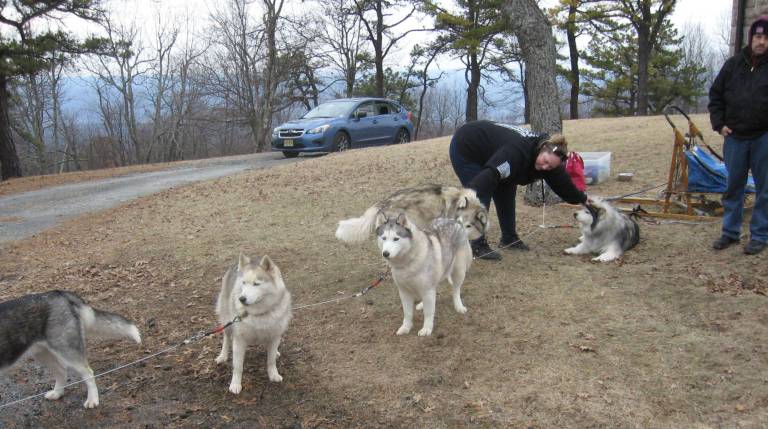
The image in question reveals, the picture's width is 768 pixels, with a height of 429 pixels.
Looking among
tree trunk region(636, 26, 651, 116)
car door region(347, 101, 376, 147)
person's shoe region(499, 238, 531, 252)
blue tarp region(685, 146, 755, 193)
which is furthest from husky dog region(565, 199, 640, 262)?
tree trunk region(636, 26, 651, 116)

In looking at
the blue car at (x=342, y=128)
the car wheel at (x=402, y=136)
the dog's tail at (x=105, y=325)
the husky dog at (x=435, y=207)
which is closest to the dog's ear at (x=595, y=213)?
the husky dog at (x=435, y=207)

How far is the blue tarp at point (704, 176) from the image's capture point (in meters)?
7.10

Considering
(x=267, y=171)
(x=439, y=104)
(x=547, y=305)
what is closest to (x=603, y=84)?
(x=439, y=104)

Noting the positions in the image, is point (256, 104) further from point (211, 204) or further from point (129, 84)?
point (211, 204)

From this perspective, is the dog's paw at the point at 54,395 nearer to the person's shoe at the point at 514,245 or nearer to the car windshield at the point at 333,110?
the person's shoe at the point at 514,245

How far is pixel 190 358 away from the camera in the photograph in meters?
4.76

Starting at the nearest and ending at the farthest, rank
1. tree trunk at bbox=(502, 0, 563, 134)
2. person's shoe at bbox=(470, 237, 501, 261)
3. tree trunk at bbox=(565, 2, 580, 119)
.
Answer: person's shoe at bbox=(470, 237, 501, 261)
tree trunk at bbox=(502, 0, 563, 134)
tree trunk at bbox=(565, 2, 580, 119)

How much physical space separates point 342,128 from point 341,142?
1.51 ft

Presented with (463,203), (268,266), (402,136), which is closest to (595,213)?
(463,203)

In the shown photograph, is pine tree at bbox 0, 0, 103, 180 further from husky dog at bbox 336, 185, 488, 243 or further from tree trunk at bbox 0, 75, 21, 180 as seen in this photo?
husky dog at bbox 336, 185, 488, 243

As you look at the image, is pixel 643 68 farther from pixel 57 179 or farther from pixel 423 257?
pixel 423 257

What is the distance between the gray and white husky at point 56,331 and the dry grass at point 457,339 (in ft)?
0.95

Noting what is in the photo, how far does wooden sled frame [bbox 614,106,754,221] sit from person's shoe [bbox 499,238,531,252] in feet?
6.27

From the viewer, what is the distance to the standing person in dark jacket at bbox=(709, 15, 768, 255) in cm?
546
